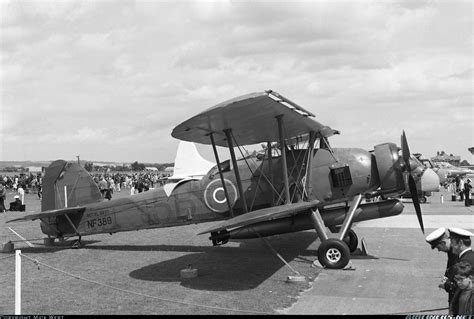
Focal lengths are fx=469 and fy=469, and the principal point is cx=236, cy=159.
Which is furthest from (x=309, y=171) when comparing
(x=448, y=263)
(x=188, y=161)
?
(x=188, y=161)

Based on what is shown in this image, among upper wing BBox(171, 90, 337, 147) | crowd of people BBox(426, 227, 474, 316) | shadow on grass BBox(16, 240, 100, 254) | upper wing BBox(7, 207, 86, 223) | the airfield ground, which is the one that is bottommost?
the airfield ground

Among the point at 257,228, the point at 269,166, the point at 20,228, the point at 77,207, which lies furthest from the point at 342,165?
the point at 20,228

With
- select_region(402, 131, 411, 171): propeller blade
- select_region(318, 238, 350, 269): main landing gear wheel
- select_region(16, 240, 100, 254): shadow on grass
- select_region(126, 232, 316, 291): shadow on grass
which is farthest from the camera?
select_region(16, 240, 100, 254): shadow on grass

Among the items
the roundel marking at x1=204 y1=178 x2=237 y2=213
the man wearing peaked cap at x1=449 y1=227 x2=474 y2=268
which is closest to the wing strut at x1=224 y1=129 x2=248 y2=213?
the roundel marking at x1=204 y1=178 x2=237 y2=213

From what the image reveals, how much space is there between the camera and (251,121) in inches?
363

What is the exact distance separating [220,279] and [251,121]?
10.1 ft

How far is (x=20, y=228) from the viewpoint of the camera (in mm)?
16172

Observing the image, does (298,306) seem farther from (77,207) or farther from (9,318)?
(77,207)

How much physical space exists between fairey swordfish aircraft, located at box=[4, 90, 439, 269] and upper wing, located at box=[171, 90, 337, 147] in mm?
24

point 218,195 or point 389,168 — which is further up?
point 389,168

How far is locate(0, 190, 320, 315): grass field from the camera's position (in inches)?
256

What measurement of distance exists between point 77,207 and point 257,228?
4.87 metres

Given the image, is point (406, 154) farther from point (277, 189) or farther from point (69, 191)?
point (69, 191)

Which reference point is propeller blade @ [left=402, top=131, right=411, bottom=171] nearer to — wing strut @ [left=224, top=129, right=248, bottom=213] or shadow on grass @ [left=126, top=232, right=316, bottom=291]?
shadow on grass @ [left=126, top=232, right=316, bottom=291]
